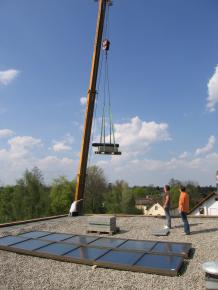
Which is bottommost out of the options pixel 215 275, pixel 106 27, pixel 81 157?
pixel 215 275

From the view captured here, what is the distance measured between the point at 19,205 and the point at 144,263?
54130 millimetres

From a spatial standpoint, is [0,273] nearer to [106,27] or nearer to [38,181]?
[106,27]

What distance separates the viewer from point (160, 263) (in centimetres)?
745

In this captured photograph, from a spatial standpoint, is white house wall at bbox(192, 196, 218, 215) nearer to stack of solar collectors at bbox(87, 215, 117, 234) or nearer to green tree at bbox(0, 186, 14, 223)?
stack of solar collectors at bbox(87, 215, 117, 234)

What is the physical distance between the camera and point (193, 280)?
6566mm

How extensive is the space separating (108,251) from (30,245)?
8.62ft

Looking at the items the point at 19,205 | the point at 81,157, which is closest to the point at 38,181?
the point at 19,205

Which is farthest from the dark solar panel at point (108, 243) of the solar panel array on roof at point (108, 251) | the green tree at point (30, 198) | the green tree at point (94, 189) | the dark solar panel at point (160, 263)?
the green tree at point (30, 198)

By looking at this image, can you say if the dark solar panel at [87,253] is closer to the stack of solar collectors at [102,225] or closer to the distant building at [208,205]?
the stack of solar collectors at [102,225]

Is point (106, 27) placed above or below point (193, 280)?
above

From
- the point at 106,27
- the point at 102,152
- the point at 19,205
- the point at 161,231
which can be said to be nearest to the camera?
the point at 161,231

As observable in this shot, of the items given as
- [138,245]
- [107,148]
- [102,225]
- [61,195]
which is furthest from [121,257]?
[61,195]

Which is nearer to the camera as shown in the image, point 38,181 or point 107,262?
point 107,262

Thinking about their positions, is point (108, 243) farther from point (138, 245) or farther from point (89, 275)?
point (89, 275)
